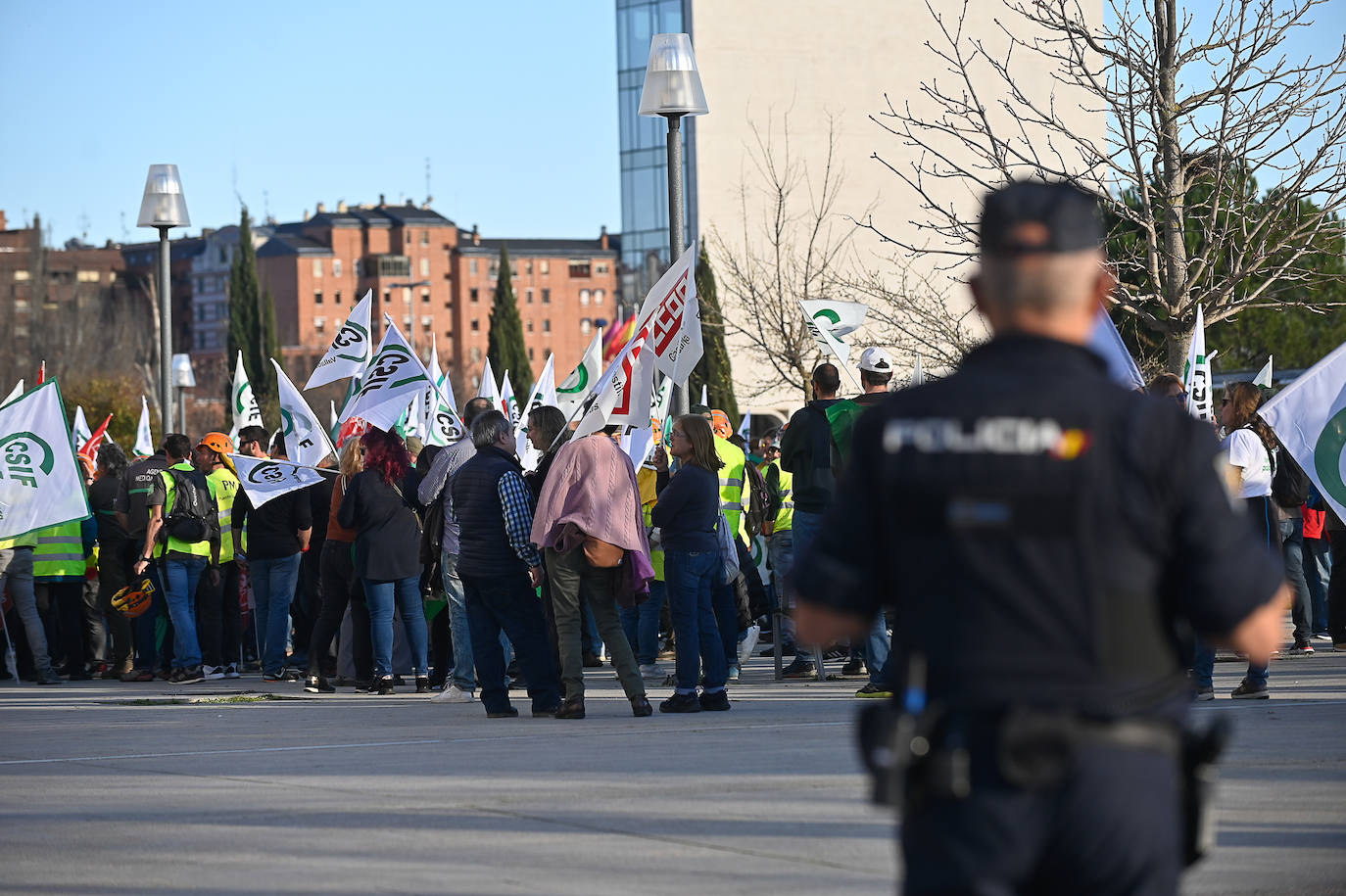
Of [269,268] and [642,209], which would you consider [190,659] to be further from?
[269,268]

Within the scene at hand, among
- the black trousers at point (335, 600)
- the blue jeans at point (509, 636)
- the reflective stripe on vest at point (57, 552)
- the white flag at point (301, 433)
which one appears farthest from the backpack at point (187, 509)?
the blue jeans at point (509, 636)

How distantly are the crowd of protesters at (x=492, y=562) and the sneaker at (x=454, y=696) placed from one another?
0.02 m

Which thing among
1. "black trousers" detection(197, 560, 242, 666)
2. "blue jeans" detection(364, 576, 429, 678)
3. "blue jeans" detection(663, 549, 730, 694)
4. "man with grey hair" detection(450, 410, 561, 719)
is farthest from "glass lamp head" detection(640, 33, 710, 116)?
"black trousers" detection(197, 560, 242, 666)

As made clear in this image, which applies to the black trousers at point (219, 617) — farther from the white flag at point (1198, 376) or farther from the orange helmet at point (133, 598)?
the white flag at point (1198, 376)

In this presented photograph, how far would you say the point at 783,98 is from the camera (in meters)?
71.4

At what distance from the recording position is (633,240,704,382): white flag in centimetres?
1337

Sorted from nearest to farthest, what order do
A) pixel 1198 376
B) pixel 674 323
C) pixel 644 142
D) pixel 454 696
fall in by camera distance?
1. pixel 1198 376
2. pixel 454 696
3. pixel 674 323
4. pixel 644 142

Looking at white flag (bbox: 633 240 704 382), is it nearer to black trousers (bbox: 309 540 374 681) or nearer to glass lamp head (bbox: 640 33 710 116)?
glass lamp head (bbox: 640 33 710 116)

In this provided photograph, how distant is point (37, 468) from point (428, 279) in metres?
151

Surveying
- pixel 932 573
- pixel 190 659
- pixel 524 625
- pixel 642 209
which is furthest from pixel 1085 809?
pixel 642 209

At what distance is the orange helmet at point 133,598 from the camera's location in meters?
15.9

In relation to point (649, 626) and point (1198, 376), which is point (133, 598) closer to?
point (649, 626)

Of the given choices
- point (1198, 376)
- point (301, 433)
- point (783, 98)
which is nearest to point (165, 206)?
point (301, 433)

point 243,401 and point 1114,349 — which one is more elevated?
point 243,401
